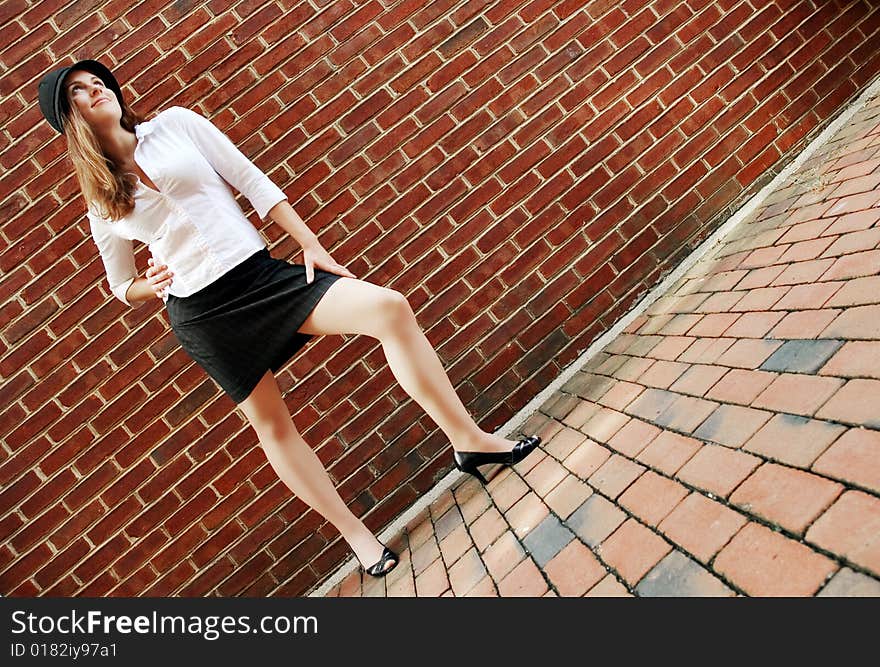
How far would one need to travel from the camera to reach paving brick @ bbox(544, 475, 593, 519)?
A: 168 cm

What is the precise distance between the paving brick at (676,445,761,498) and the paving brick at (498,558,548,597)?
15.1 inches

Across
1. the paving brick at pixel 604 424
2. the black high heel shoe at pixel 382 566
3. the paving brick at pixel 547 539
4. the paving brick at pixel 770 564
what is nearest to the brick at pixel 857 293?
the paving brick at pixel 604 424

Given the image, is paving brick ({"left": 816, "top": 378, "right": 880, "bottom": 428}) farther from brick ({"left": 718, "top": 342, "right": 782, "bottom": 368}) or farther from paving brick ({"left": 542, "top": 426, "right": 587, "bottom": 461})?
paving brick ({"left": 542, "top": 426, "right": 587, "bottom": 461})

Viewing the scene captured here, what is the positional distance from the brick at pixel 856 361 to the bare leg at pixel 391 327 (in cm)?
92

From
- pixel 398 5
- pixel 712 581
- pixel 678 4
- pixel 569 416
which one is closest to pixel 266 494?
pixel 569 416

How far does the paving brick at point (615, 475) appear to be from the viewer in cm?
161

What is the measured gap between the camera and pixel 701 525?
1275 millimetres

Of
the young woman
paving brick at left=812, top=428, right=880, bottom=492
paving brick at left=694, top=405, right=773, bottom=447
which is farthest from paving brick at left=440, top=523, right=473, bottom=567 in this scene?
paving brick at left=812, top=428, right=880, bottom=492

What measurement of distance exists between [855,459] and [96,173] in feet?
5.81

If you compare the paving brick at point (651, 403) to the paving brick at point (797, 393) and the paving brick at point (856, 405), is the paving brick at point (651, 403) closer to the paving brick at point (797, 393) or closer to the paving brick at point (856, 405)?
the paving brick at point (797, 393)

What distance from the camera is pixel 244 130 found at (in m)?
2.46

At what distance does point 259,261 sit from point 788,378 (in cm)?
134

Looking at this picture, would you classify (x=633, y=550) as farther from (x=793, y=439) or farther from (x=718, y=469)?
(x=793, y=439)

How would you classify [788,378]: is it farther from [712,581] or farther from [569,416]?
[569,416]
